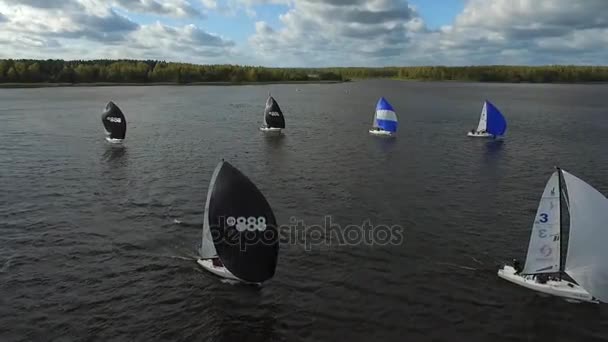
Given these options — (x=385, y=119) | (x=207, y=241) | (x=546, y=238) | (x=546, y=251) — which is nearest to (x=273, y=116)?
(x=385, y=119)

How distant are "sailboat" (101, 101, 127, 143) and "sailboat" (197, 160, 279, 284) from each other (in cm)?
5332

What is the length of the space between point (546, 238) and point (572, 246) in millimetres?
1370

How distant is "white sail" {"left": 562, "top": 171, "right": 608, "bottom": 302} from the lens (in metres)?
25.6

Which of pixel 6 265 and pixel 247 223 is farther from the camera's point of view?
pixel 6 265

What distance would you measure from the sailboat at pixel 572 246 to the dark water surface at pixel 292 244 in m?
0.93

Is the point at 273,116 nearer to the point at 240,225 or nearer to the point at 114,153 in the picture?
the point at 114,153

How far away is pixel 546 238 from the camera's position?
2738 centimetres

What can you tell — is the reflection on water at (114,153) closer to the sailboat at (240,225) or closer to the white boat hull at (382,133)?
the sailboat at (240,225)

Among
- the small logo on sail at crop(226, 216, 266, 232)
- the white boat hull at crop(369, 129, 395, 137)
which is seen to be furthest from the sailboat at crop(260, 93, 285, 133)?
the small logo on sail at crop(226, 216, 266, 232)

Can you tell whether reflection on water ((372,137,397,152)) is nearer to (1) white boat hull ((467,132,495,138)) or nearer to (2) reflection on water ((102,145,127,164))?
(1) white boat hull ((467,132,495,138))

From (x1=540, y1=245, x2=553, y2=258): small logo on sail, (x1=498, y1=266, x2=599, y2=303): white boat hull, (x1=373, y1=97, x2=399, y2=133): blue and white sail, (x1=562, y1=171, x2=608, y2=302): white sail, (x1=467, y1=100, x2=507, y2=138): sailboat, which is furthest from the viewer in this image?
(x1=373, y1=97, x2=399, y2=133): blue and white sail

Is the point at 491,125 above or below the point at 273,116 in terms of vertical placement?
below

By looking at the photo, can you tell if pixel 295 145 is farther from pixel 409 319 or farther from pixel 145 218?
pixel 409 319

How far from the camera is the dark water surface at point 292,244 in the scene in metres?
24.6
